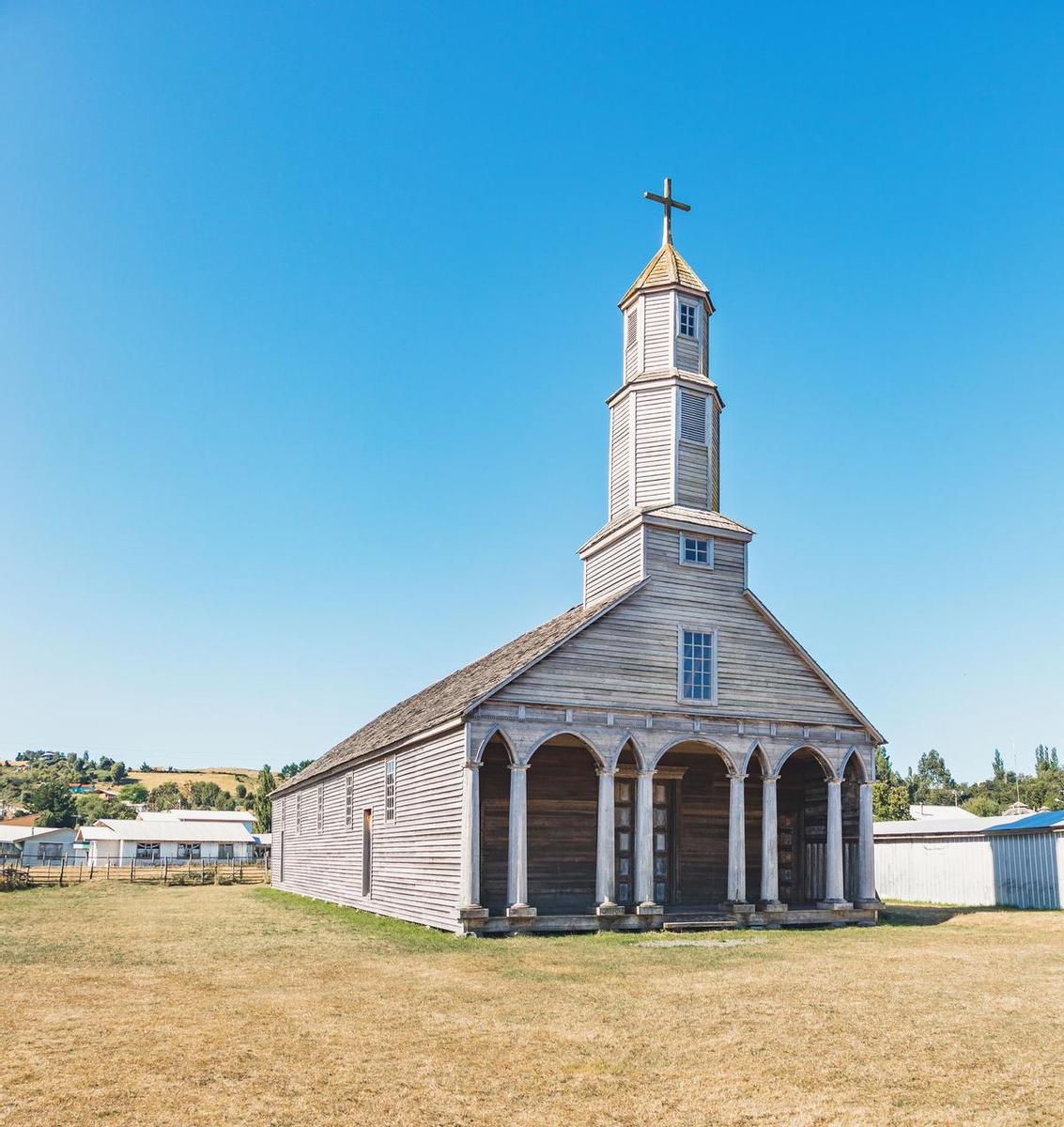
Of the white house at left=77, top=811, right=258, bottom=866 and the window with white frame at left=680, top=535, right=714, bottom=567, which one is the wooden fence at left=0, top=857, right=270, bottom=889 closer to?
the white house at left=77, top=811, right=258, bottom=866

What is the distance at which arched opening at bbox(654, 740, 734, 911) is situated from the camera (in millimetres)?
29312

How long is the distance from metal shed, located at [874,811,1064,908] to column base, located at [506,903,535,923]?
1841 centimetres

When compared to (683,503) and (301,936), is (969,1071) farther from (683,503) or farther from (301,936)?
(683,503)

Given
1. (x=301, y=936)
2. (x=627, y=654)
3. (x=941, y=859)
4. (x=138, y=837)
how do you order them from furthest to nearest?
(x=138, y=837) → (x=941, y=859) → (x=627, y=654) → (x=301, y=936)

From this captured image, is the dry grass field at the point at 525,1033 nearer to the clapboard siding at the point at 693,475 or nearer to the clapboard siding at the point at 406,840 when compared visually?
the clapboard siding at the point at 406,840

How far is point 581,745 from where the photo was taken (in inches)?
1089

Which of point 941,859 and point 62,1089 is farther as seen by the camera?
point 941,859

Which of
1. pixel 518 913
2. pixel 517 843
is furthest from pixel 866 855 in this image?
pixel 518 913

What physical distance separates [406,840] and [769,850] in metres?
9.34

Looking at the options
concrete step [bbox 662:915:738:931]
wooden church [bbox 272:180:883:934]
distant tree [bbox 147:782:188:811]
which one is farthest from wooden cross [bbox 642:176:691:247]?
distant tree [bbox 147:782:188:811]

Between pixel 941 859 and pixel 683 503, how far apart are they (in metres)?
19.2

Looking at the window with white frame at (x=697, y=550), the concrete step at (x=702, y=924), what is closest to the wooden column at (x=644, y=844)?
the concrete step at (x=702, y=924)

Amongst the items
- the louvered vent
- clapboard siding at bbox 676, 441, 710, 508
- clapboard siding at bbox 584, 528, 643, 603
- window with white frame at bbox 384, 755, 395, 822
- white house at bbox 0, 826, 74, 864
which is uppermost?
the louvered vent

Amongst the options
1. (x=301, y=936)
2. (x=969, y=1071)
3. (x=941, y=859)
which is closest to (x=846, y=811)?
(x=941, y=859)
